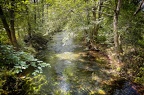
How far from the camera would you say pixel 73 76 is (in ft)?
32.4

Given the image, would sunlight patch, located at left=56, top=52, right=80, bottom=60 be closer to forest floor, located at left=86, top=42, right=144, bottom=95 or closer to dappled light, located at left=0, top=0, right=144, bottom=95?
dappled light, located at left=0, top=0, right=144, bottom=95

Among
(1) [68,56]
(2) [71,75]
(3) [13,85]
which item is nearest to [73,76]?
(2) [71,75]

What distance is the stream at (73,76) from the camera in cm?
819

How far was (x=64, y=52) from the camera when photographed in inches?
597

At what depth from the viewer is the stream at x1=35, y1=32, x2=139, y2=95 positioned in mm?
8188

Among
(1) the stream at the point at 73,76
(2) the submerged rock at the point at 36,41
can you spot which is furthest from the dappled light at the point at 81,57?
(2) the submerged rock at the point at 36,41

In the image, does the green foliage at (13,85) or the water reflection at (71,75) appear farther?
the water reflection at (71,75)

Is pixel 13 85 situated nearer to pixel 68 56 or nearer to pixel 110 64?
pixel 110 64

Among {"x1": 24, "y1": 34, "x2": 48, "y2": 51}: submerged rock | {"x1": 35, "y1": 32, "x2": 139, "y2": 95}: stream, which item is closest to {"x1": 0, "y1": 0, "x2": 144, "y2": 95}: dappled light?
{"x1": 35, "y1": 32, "x2": 139, "y2": 95}: stream

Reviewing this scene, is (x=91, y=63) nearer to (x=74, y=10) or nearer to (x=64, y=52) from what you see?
(x=64, y=52)

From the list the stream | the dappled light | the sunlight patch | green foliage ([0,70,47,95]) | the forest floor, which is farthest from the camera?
the sunlight patch

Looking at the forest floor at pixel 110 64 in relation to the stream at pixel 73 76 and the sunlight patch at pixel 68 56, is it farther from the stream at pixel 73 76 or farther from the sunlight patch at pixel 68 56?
the sunlight patch at pixel 68 56

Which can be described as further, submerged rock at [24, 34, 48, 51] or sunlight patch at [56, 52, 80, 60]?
submerged rock at [24, 34, 48, 51]

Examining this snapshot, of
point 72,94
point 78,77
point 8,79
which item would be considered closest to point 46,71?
point 78,77
